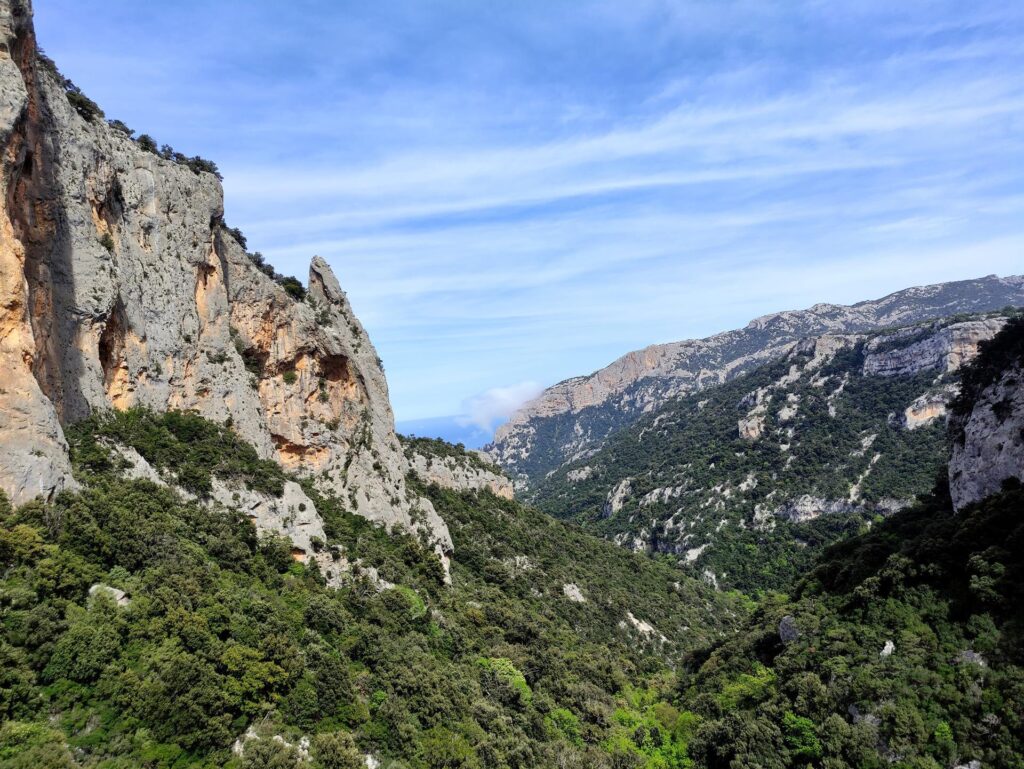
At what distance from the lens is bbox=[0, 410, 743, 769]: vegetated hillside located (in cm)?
1908

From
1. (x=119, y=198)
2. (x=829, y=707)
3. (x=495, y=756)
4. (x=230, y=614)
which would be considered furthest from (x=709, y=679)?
(x=119, y=198)

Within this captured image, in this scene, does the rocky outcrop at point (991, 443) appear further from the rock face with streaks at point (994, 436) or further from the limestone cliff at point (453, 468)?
the limestone cliff at point (453, 468)

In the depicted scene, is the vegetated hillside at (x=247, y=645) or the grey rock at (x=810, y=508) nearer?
the vegetated hillside at (x=247, y=645)

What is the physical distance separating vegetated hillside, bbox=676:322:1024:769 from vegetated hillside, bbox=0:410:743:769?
839 centimetres

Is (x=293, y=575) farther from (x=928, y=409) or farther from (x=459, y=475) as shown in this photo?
(x=928, y=409)

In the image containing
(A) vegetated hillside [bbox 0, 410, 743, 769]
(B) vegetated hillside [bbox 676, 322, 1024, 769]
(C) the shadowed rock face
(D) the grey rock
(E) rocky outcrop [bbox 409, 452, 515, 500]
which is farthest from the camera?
(D) the grey rock

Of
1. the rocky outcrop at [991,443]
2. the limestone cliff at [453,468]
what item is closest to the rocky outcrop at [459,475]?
the limestone cliff at [453,468]

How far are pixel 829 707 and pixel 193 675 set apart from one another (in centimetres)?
3610

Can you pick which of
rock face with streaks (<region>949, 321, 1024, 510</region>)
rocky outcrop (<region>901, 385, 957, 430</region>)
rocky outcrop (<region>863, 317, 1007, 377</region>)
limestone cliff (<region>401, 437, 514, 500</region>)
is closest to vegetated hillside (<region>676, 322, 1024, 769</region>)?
rock face with streaks (<region>949, 321, 1024, 510</region>)

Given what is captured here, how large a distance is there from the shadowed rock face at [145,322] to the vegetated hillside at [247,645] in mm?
2641

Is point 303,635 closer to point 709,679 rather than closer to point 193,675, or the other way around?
point 193,675

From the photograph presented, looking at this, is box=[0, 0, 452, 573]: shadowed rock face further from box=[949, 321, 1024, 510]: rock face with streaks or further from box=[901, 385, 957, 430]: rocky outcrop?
box=[901, 385, 957, 430]: rocky outcrop

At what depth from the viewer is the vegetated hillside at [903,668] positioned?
95.3ft

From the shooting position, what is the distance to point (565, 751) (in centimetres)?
3575
